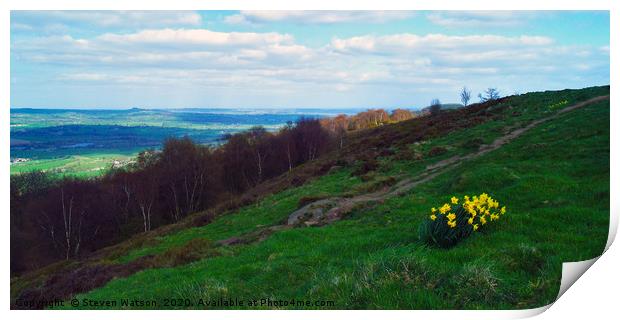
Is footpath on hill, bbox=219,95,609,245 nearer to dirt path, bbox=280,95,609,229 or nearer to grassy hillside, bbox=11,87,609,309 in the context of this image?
dirt path, bbox=280,95,609,229

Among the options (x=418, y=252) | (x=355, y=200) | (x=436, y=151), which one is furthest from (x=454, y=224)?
(x=436, y=151)

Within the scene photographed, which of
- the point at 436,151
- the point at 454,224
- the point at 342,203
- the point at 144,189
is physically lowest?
the point at 144,189

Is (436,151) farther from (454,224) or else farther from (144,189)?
(144,189)

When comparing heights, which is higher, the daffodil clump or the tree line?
the daffodil clump

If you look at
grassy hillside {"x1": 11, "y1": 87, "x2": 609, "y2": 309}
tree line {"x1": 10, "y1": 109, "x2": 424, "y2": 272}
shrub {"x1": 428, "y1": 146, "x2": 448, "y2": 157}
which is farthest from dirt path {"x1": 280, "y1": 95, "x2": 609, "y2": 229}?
tree line {"x1": 10, "y1": 109, "x2": 424, "y2": 272}

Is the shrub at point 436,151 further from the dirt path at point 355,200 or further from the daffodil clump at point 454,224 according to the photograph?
the daffodil clump at point 454,224

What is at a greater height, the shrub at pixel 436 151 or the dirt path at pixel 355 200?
the shrub at pixel 436 151

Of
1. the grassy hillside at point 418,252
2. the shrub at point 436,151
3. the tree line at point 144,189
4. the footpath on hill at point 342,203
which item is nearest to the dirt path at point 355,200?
the footpath on hill at point 342,203

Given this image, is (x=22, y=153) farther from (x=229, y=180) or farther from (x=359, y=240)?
(x=229, y=180)

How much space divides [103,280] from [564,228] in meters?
12.2

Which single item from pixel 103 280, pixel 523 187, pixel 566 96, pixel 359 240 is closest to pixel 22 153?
pixel 103 280

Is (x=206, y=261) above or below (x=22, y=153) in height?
below

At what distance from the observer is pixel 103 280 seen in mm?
13117

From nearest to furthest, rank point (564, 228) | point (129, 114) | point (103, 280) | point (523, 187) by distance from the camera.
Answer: point (564, 228) < point (523, 187) < point (103, 280) < point (129, 114)
